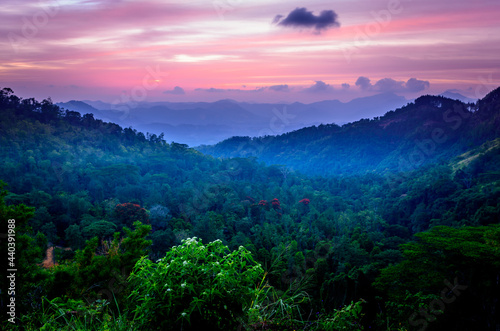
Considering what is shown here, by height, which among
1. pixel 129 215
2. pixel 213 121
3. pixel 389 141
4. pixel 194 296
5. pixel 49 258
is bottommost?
pixel 49 258

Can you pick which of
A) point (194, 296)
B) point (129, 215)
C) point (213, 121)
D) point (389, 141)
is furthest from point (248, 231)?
point (213, 121)

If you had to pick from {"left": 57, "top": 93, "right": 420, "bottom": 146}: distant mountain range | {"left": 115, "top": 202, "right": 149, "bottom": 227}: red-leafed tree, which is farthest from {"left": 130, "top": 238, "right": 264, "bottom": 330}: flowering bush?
{"left": 57, "top": 93, "right": 420, "bottom": 146}: distant mountain range

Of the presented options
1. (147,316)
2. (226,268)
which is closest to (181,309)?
(147,316)

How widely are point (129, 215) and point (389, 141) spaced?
64.5 meters

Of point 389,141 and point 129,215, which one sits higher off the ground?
point 389,141

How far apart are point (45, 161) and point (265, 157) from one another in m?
57.9

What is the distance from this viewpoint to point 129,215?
68.4ft

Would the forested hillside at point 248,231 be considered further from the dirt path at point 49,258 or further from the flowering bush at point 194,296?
the dirt path at point 49,258

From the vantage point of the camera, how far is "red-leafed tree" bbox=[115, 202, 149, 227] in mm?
20609

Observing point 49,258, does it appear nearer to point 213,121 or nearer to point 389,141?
point 389,141

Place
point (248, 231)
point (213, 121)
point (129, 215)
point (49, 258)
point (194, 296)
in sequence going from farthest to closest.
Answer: point (213, 121)
point (248, 231)
point (129, 215)
point (49, 258)
point (194, 296)

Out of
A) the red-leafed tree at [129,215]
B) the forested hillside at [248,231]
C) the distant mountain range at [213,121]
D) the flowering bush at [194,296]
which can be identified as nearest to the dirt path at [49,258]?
the forested hillside at [248,231]

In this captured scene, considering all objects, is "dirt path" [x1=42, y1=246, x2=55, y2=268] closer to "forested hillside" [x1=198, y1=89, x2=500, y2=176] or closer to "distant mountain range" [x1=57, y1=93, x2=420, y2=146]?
"forested hillside" [x1=198, y1=89, x2=500, y2=176]

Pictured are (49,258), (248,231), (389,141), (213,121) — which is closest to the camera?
(49,258)
